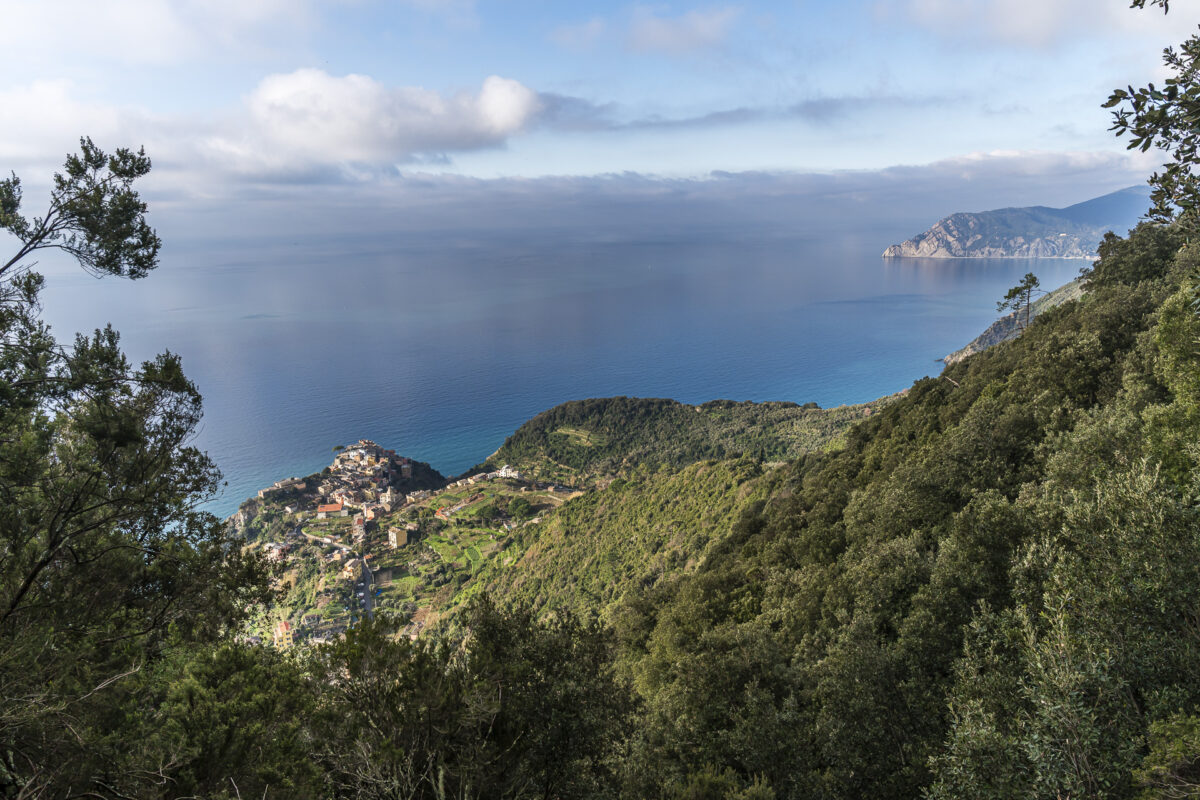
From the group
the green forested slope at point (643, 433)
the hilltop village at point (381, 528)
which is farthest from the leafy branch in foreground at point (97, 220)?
the green forested slope at point (643, 433)

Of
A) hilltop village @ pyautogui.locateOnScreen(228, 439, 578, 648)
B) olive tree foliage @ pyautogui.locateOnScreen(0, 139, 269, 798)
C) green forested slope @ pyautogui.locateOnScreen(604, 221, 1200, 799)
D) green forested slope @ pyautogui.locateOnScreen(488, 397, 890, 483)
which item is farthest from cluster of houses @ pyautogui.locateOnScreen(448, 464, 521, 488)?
olive tree foliage @ pyautogui.locateOnScreen(0, 139, 269, 798)

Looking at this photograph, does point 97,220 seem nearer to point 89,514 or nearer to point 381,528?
point 89,514

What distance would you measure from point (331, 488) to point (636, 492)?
37.8 meters

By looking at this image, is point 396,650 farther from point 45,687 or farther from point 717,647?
point 717,647

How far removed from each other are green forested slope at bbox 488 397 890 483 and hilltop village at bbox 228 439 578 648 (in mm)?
6026

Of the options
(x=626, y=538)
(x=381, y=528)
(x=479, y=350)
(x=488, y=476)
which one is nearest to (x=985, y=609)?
(x=626, y=538)

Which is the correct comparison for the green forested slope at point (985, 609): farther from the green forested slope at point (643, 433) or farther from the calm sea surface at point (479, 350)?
the calm sea surface at point (479, 350)

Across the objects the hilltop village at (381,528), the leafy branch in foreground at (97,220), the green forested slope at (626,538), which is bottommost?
the hilltop village at (381,528)

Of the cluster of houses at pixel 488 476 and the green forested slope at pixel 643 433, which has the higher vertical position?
the green forested slope at pixel 643 433

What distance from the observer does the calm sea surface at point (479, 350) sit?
8144 centimetres

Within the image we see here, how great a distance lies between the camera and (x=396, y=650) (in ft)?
24.8

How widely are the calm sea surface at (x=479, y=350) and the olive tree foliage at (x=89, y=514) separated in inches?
2504

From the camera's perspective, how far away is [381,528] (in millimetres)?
58375

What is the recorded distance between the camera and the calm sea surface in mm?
81438
